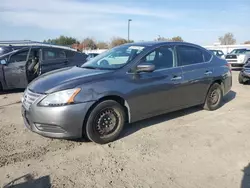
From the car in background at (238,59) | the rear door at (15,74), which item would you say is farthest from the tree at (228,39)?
the rear door at (15,74)

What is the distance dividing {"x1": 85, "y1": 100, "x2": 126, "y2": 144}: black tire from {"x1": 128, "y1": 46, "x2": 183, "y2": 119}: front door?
0.30 m

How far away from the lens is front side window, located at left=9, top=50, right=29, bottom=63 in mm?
9039

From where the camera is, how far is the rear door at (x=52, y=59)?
30.0 ft

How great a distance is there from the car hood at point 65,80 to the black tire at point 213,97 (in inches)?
112

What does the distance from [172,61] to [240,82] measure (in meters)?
6.46

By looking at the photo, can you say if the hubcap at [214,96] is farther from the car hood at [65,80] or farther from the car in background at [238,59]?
the car in background at [238,59]

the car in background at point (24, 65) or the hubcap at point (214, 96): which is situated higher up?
the car in background at point (24, 65)

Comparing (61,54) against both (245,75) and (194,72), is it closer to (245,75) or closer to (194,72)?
(194,72)

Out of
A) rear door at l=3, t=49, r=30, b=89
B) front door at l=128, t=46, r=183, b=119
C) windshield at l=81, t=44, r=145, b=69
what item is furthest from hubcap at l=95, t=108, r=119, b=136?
rear door at l=3, t=49, r=30, b=89

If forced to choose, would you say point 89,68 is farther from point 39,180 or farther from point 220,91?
point 220,91

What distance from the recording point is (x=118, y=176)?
3.46 m

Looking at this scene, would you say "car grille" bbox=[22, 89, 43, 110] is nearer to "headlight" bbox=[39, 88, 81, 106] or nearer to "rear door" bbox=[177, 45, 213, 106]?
"headlight" bbox=[39, 88, 81, 106]

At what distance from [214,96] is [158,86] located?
2.09 metres

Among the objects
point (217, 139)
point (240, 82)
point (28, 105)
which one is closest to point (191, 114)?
point (217, 139)
